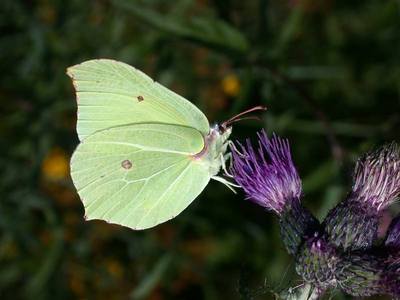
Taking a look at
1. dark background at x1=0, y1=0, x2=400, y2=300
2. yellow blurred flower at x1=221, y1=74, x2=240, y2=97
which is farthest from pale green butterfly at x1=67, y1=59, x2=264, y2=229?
yellow blurred flower at x1=221, y1=74, x2=240, y2=97

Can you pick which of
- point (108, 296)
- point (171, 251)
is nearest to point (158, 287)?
point (108, 296)

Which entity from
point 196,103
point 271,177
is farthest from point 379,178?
point 196,103

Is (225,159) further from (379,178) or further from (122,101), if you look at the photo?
(379,178)

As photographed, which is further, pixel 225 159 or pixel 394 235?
pixel 225 159

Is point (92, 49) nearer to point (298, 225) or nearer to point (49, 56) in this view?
point (49, 56)

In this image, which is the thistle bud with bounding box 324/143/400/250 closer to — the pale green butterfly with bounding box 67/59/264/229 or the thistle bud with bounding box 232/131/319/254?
the thistle bud with bounding box 232/131/319/254

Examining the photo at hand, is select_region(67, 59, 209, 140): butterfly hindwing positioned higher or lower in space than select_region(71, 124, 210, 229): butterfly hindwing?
higher

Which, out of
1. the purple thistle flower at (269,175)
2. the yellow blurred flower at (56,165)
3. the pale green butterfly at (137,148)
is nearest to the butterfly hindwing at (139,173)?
the pale green butterfly at (137,148)
